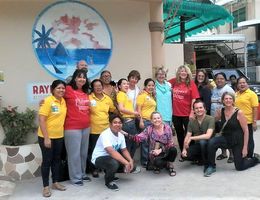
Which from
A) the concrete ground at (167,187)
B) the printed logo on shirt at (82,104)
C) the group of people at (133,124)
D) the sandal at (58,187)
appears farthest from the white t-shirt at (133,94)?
the sandal at (58,187)

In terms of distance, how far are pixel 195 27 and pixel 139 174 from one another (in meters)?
9.10

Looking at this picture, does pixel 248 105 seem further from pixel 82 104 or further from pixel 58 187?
pixel 58 187

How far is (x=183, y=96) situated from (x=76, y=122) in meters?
2.07

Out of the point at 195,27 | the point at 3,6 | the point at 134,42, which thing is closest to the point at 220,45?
the point at 195,27

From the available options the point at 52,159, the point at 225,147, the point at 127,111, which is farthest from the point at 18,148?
the point at 225,147

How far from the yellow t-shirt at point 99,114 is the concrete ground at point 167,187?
81 centimetres

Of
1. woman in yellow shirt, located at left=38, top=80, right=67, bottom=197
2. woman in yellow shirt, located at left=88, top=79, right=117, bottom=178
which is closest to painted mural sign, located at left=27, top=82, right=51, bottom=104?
woman in yellow shirt, located at left=88, top=79, right=117, bottom=178

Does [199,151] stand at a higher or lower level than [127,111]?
lower

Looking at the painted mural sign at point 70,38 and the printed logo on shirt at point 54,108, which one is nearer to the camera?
the printed logo on shirt at point 54,108

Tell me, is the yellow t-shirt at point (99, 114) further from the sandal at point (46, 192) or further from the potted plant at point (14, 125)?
the potted plant at point (14, 125)

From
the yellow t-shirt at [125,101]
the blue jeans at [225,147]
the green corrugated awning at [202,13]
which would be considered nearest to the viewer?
the blue jeans at [225,147]

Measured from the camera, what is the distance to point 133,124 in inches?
265

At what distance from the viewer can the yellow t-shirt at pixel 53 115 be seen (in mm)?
5531

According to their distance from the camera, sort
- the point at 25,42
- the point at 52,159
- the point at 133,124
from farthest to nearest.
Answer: the point at 25,42 → the point at 133,124 → the point at 52,159
